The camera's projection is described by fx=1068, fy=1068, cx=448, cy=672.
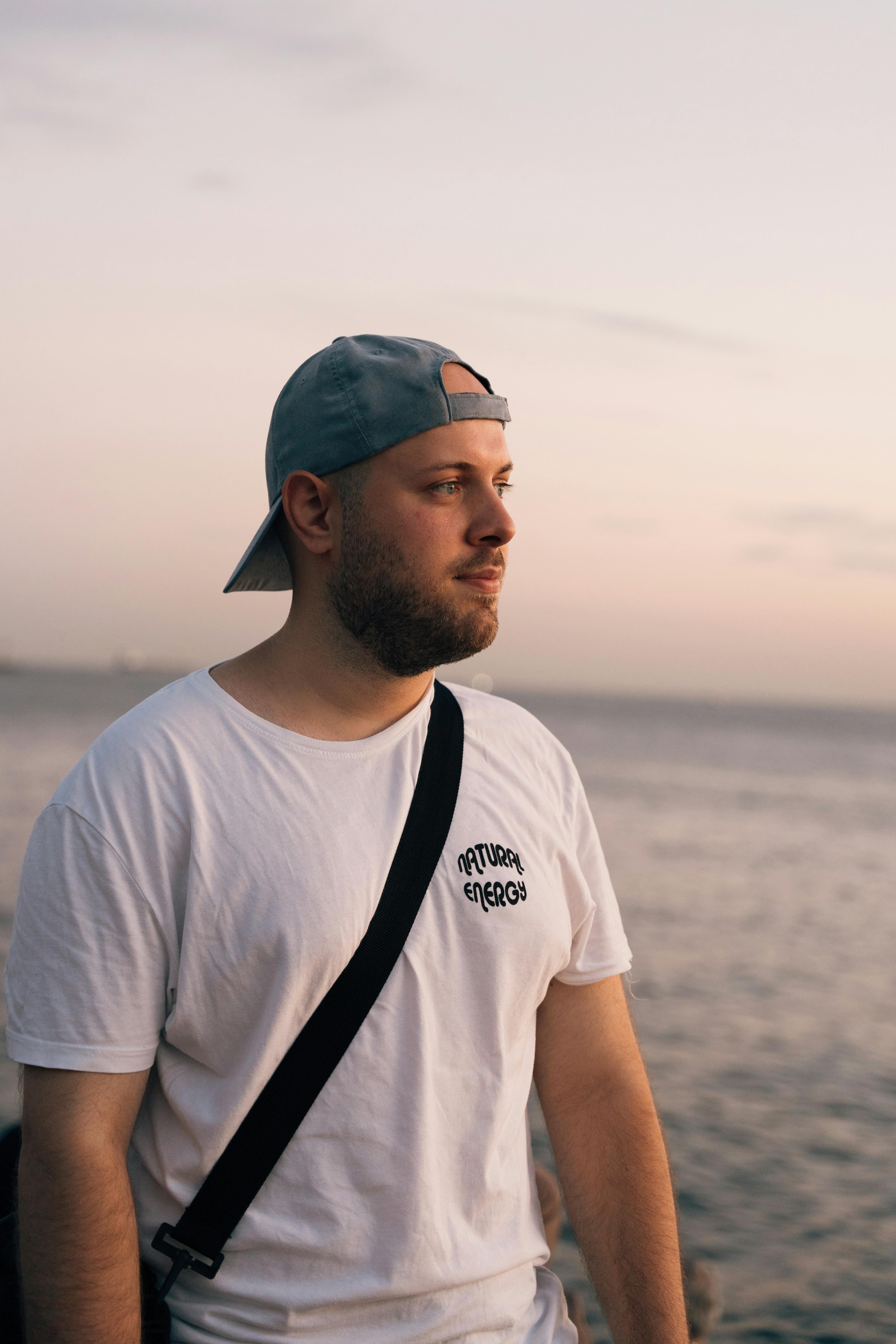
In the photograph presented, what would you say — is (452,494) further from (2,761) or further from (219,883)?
(2,761)

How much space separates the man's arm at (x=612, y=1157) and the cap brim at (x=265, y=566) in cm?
126

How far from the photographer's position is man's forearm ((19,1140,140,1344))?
2.08m

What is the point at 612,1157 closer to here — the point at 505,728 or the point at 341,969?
the point at 341,969

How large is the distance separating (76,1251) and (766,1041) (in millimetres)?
11951

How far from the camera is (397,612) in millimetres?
2449

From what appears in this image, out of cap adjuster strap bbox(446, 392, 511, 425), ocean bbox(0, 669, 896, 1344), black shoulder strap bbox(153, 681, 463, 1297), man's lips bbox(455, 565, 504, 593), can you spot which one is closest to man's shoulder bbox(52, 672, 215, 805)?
black shoulder strap bbox(153, 681, 463, 1297)

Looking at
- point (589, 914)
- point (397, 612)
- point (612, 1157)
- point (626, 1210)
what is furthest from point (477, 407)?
point (626, 1210)

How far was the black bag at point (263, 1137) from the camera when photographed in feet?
7.20

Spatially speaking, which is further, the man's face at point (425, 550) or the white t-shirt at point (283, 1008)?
the man's face at point (425, 550)

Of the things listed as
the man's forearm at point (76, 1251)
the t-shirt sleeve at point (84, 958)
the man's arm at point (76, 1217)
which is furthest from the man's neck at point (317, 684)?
the man's forearm at point (76, 1251)

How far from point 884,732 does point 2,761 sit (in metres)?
116

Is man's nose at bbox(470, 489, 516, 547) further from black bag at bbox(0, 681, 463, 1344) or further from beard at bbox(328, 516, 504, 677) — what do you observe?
black bag at bbox(0, 681, 463, 1344)

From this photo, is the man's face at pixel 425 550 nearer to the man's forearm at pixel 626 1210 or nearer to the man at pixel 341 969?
the man at pixel 341 969

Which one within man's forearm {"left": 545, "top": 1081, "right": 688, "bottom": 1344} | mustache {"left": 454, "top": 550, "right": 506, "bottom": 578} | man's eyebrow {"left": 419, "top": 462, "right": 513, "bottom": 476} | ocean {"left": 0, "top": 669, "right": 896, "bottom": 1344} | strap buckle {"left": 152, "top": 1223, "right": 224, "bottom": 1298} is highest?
man's eyebrow {"left": 419, "top": 462, "right": 513, "bottom": 476}
